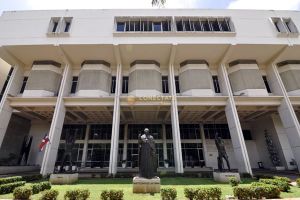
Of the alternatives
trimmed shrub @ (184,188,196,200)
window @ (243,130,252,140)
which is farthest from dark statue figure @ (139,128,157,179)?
window @ (243,130,252,140)

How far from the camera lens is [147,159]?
9516 millimetres

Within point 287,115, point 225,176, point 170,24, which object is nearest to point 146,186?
point 225,176

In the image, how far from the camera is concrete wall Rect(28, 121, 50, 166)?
23.9m

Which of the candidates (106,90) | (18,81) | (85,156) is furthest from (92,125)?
(18,81)

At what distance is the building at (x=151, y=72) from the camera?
19469 millimetres

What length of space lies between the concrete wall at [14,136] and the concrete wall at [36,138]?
925 millimetres

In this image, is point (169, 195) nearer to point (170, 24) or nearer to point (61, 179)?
point (61, 179)

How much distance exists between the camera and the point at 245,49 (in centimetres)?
2053

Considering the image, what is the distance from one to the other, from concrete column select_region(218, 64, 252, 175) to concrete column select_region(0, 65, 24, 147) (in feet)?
76.6

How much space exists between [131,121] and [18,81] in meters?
14.5

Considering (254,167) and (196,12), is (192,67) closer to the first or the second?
(196,12)

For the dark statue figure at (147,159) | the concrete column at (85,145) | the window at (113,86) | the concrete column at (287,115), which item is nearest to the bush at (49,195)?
the dark statue figure at (147,159)

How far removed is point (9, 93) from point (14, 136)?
6435 mm

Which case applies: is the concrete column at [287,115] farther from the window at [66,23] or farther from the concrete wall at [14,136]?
the concrete wall at [14,136]
